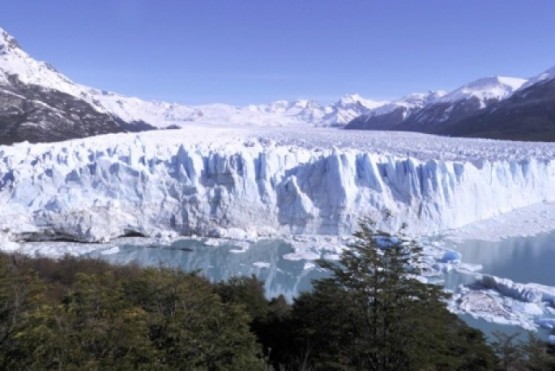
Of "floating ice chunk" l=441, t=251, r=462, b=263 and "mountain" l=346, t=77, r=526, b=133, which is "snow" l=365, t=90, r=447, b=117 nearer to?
"mountain" l=346, t=77, r=526, b=133

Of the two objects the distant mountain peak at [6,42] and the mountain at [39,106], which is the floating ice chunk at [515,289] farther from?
the distant mountain peak at [6,42]

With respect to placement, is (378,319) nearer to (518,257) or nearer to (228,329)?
(228,329)

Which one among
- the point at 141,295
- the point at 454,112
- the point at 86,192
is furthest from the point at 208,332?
the point at 454,112

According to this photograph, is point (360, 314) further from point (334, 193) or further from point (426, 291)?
point (334, 193)

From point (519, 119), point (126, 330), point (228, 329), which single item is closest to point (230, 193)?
point (228, 329)

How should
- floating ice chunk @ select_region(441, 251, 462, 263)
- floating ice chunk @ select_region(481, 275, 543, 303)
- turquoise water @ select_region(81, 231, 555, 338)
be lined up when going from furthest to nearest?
floating ice chunk @ select_region(441, 251, 462, 263)
turquoise water @ select_region(81, 231, 555, 338)
floating ice chunk @ select_region(481, 275, 543, 303)

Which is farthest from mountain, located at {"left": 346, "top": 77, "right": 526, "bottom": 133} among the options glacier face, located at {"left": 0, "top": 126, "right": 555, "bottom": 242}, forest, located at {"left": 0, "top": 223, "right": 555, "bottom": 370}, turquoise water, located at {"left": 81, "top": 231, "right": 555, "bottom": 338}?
forest, located at {"left": 0, "top": 223, "right": 555, "bottom": 370}

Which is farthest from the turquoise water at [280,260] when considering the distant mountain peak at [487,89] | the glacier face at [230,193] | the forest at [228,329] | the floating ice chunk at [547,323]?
the distant mountain peak at [487,89]
